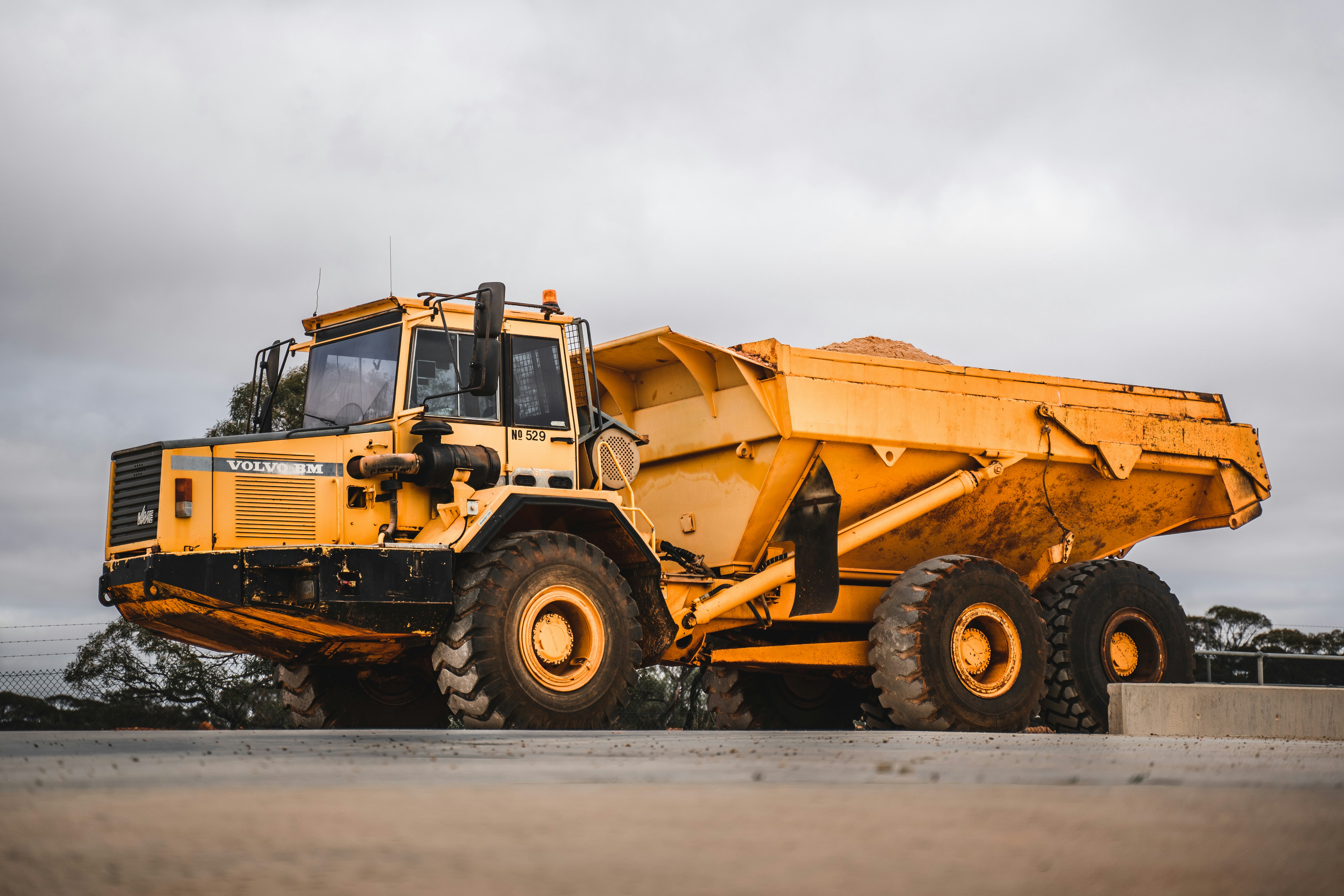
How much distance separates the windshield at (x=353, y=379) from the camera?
30.3 ft

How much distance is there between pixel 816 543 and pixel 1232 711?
11.0 ft

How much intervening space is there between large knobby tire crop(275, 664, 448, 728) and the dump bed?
2450 mm

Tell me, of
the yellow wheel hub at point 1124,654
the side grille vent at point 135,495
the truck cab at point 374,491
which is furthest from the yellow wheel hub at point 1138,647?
the side grille vent at point 135,495

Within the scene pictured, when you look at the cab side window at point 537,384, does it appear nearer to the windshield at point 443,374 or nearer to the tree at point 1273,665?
the windshield at point 443,374

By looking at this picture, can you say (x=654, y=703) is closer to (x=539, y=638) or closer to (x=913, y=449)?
(x=913, y=449)

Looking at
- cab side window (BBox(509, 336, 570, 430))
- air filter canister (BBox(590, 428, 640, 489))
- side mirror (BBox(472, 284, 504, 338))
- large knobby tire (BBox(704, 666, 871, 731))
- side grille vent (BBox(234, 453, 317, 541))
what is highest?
side mirror (BBox(472, 284, 504, 338))

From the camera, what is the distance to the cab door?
945 cm

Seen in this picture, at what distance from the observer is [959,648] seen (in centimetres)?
1088

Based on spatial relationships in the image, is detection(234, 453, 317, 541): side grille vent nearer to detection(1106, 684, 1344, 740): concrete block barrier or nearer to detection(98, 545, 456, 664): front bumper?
detection(98, 545, 456, 664): front bumper

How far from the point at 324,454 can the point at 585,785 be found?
207 inches

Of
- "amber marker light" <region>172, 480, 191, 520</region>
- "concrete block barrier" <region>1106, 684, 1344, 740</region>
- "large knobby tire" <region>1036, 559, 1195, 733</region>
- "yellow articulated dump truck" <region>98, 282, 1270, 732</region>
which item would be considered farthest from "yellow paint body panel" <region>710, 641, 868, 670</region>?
"amber marker light" <region>172, 480, 191, 520</region>

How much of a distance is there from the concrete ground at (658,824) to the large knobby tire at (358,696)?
4422mm

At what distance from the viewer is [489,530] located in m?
8.76

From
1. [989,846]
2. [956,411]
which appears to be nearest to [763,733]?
[956,411]
